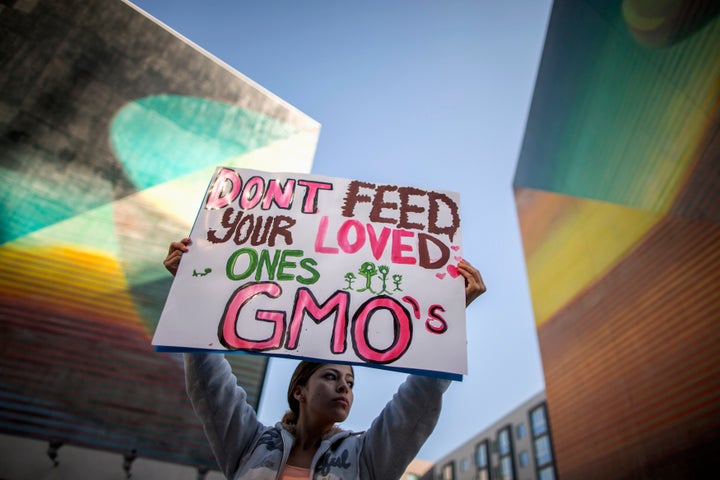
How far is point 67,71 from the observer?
9797mm

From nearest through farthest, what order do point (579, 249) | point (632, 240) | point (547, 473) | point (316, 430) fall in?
point (316, 430) < point (632, 240) < point (579, 249) < point (547, 473)

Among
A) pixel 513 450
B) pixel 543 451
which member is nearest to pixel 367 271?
pixel 543 451

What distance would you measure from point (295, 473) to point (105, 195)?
32.1 ft

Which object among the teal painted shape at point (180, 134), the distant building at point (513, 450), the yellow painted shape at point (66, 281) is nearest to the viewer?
the yellow painted shape at point (66, 281)

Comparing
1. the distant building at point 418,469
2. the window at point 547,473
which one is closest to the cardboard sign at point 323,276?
the window at point 547,473

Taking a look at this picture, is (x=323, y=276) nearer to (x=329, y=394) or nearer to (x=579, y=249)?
(x=329, y=394)

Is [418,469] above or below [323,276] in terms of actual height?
above

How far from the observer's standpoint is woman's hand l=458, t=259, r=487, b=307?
217cm

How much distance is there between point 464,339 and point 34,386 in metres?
8.70

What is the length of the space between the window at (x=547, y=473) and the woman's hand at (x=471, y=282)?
33.8 metres

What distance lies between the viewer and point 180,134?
10.7m

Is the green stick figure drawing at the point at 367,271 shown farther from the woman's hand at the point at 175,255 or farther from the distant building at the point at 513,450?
the distant building at the point at 513,450

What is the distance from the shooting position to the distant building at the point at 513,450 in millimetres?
30406

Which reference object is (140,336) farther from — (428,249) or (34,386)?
(428,249)
